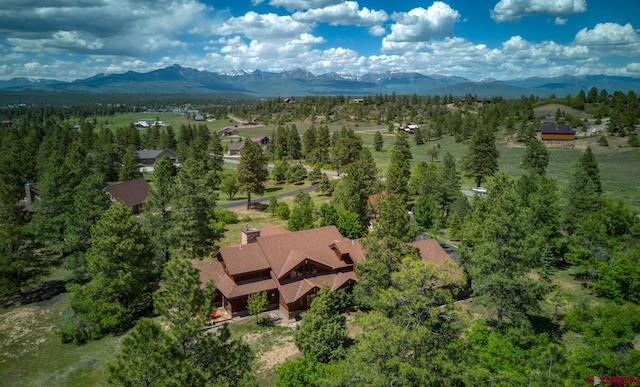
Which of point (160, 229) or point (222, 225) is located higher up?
point (160, 229)

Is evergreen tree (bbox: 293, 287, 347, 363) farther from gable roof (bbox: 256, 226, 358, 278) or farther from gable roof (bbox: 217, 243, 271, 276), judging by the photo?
gable roof (bbox: 217, 243, 271, 276)

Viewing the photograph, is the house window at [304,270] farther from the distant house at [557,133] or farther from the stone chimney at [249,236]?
the distant house at [557,133]

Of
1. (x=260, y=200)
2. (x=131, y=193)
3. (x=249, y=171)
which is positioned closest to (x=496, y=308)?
(x=249, y=171)

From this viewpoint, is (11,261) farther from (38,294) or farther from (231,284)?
(231,284)

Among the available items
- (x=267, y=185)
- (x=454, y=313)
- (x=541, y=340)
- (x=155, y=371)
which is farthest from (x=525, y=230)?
(x=267, y=185)

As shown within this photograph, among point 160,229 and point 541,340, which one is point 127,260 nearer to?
point 160,229

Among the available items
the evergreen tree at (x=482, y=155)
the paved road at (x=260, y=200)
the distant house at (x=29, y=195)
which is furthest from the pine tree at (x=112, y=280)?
the evergreen tree at (x=482, y=155)
